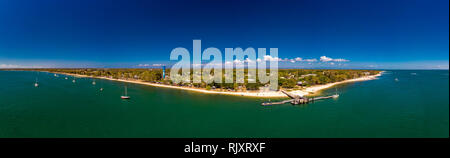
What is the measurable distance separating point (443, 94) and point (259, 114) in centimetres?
1805

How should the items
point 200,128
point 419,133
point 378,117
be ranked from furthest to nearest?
point 378,117
point 200,128
point 419,133

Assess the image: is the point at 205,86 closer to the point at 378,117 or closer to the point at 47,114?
the point at 47,114

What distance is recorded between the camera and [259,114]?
2550 cm

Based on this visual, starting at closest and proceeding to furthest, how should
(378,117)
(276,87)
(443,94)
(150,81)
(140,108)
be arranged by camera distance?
(443,94) < (378,117) < (140,108) < (276,87) < (150,81)

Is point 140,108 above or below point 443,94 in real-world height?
below

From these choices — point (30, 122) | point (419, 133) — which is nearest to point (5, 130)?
point (30, 122)

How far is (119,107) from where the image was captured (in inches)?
1142

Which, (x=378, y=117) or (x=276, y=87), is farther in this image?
(x=276, y=87)

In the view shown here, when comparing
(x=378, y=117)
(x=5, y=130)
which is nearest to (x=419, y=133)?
(x=378, y=117)
